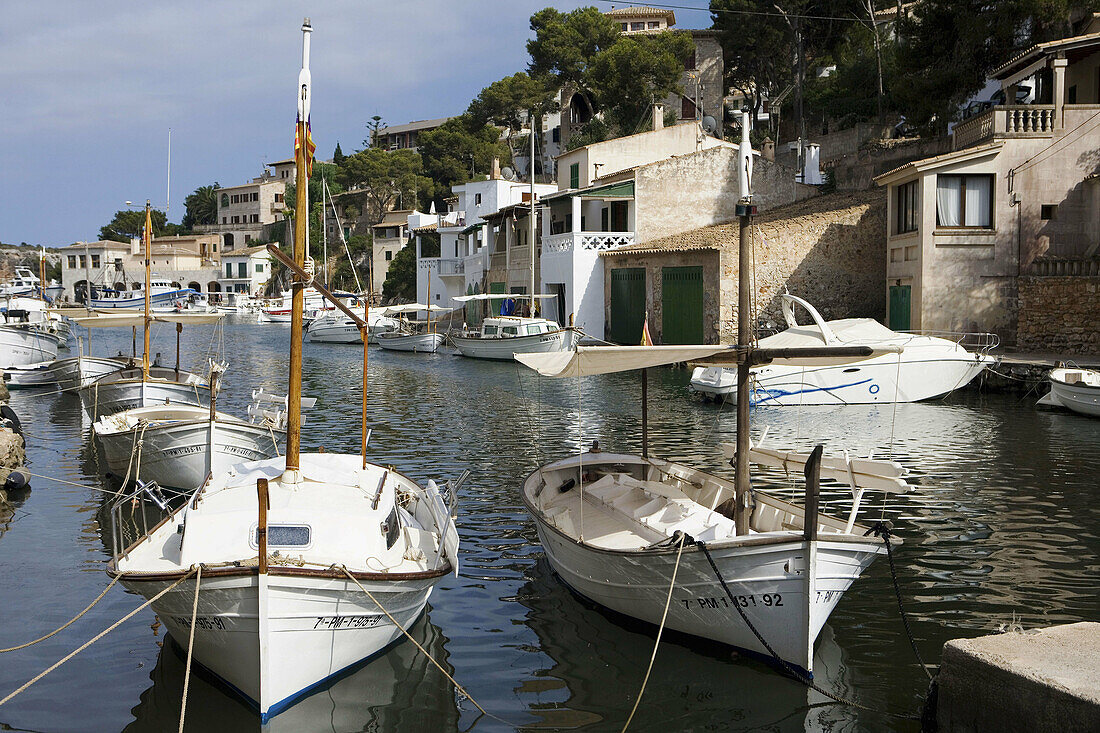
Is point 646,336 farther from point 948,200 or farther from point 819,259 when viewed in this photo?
point 819,259

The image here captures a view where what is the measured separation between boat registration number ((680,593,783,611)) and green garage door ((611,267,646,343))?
28742mm

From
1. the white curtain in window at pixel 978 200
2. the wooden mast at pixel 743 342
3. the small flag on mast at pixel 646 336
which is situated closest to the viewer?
the wooden mast at pixel 743 342

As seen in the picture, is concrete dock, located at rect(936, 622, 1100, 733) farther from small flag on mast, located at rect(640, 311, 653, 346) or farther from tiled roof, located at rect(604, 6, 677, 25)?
tiled roof, located at rect(604, 6, 677, 25)

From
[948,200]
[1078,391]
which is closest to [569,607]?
[1078,391]

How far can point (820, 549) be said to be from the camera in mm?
8070

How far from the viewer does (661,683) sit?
8648 millimetres

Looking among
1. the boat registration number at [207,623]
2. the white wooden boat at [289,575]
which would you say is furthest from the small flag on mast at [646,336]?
the boat registration number at [207,623]

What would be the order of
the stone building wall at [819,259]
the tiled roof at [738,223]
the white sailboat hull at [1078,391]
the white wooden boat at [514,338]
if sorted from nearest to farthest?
the white sailboat hull at [1078,391]
the tiled roof at [738,223]
the stone building wall at [819,259]
the white wooden boat at [514,338]

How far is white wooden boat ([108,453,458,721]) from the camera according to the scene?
757 cm

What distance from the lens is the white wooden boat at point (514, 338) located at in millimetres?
35844

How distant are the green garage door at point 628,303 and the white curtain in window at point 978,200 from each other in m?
12.2

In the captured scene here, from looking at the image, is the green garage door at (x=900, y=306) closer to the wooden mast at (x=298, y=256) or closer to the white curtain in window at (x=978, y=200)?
the white curtain in window at (x=978, y=200)

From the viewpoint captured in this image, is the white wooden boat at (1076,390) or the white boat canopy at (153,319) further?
the white wooden boat at (1076,390)

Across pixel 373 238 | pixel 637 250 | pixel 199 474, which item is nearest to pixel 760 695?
pixel 199 474
